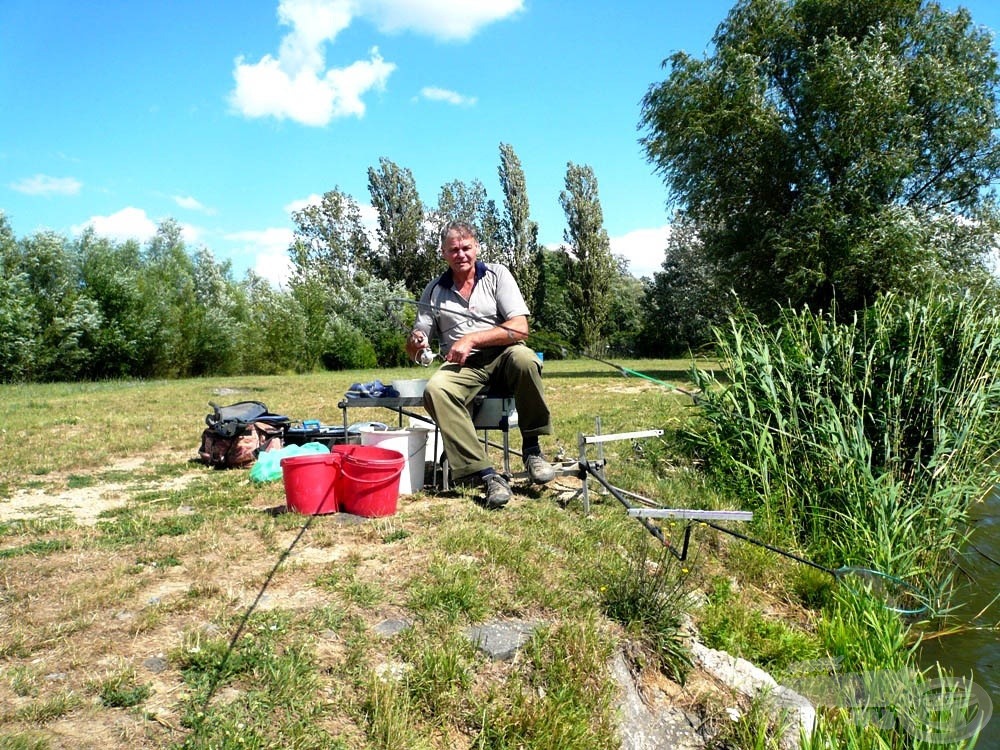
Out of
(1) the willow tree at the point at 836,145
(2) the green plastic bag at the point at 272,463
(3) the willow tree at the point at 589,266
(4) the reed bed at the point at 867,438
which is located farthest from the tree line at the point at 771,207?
(3) the willow tree at the point at 589,266

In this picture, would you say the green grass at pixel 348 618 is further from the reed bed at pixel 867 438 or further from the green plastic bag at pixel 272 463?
the reed bed at pixel 867 438

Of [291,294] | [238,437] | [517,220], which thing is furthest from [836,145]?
[517,220]

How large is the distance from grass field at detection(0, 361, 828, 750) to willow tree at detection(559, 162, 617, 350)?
100ft

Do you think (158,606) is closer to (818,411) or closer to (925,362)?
(818,411)

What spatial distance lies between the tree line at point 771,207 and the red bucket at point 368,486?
831cm

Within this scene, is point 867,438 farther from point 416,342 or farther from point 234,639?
point 234,639

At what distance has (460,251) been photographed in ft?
15.5

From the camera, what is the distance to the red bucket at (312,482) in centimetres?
398

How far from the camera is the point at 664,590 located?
3.22 meters

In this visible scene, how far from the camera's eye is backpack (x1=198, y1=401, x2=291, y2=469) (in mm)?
5875

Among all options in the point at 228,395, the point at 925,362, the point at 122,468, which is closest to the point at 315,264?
the point at 228,395

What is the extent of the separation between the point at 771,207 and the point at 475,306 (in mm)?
16548

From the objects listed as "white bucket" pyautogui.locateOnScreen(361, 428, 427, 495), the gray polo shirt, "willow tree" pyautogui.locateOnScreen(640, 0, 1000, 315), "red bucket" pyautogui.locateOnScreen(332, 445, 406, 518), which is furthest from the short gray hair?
"willow tree" pyautogui.locateOnScreen(640, 0, 1000, 315)

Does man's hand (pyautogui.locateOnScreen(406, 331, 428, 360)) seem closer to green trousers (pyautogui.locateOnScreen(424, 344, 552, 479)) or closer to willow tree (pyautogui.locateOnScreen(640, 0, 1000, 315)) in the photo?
green trousers (pyautogui.locateOnScreen(424, 344, 552, 479))
